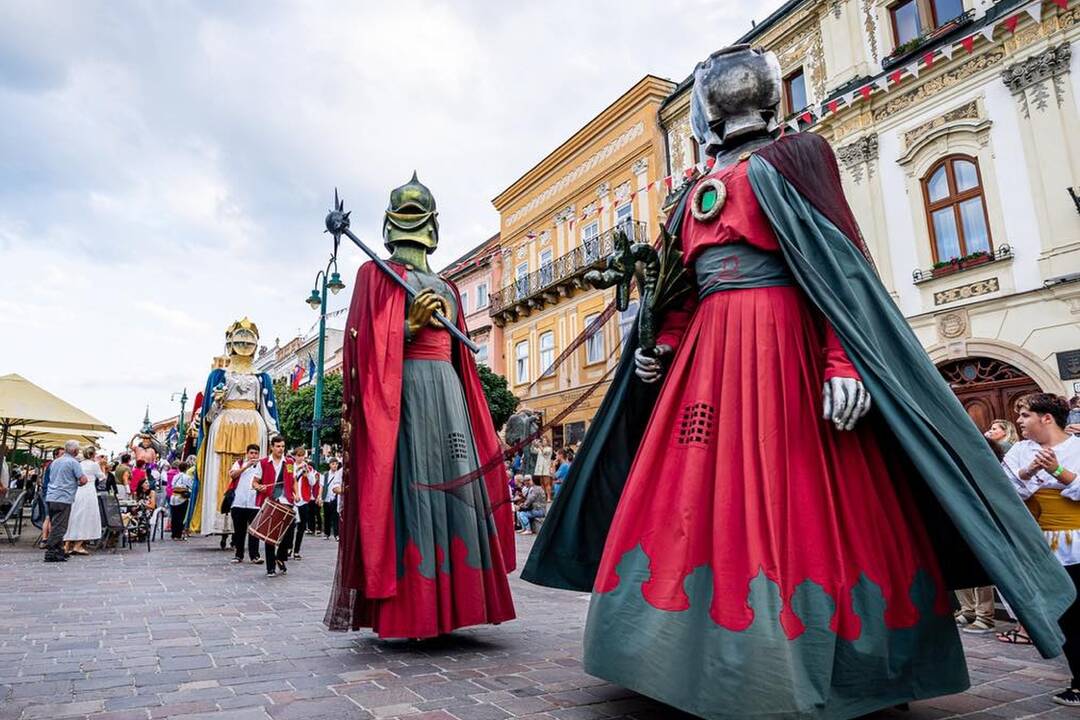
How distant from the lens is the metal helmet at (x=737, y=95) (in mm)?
3061

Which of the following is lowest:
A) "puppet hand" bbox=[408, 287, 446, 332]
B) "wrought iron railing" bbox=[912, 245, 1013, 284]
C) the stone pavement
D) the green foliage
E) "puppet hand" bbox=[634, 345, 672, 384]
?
the stone pavement

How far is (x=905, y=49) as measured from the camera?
575 inches

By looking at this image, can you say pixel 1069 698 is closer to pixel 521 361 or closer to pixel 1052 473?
pixel 1052 473

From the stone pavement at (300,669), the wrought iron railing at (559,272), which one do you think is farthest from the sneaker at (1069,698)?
the wrought iron railing at (559,272)

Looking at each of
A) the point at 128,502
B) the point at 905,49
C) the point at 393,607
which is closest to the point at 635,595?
the point at 393,607

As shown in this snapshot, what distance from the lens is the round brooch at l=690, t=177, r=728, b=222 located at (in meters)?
2.89

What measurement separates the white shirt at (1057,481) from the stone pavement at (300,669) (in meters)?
0.61

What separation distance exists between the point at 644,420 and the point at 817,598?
119 centimetres

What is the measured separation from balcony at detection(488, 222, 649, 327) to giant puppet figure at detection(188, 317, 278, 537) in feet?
37.7

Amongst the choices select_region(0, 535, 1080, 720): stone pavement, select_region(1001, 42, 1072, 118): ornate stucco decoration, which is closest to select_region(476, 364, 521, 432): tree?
select_region(1001, 42, 1072, 118): ornate stucco decoration

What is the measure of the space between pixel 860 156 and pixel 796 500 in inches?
601

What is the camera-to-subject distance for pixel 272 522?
7.76 m

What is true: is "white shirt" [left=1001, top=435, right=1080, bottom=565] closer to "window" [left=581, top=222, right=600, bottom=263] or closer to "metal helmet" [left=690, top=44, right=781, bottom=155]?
"metal helmet" [left=690, top=44, right=781, bottom=155]

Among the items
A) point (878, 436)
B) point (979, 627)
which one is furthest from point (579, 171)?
point (878, 436)
